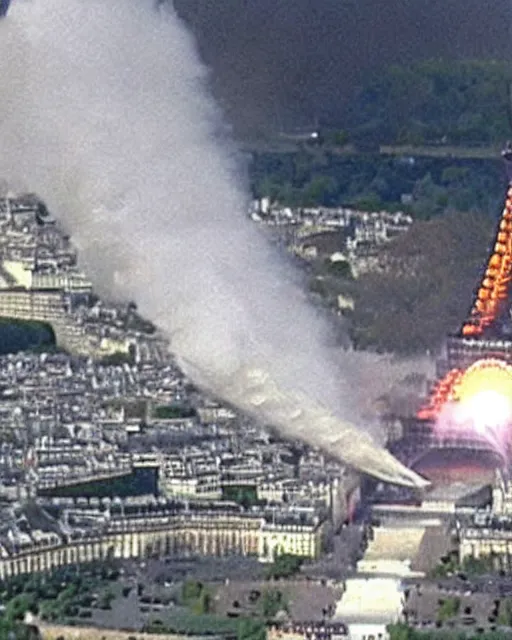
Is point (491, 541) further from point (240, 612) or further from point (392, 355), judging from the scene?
point (392, 355)

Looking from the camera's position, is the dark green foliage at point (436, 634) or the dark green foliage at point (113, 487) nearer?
the dark green foliage at point (436, 634)

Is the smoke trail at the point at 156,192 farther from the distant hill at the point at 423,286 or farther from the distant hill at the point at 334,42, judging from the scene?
the distant hill at the point at 334,42

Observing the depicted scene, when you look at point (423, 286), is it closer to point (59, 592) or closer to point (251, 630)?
point (59, 592)

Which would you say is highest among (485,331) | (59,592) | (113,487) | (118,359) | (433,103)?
(433,103)

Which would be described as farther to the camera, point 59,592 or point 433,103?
point 433,103

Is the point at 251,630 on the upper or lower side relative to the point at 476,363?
lower

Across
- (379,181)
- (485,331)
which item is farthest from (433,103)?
(485,331)

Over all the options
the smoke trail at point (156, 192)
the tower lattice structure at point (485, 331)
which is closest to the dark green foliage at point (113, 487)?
the smoke trail at point (156, 192)

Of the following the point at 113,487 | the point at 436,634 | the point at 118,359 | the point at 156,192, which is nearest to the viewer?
the point at 436,634

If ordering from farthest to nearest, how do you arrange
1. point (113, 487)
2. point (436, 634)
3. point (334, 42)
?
point (334, 42) → point (113, 487) → point (436, 634)
